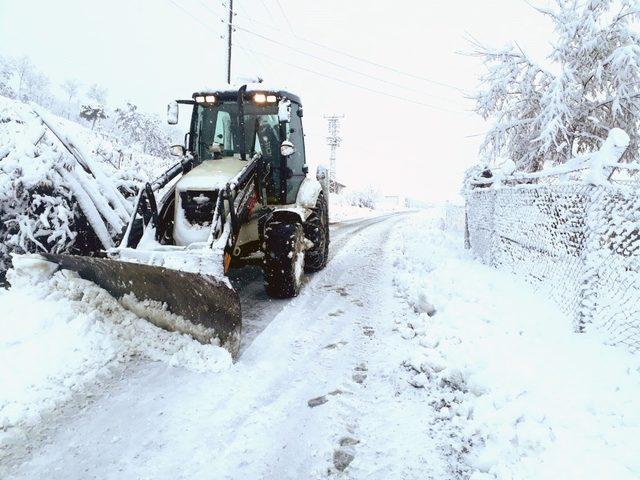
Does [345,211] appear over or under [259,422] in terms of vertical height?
over

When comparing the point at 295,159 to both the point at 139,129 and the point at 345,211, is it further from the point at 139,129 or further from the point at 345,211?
the point at 139,129

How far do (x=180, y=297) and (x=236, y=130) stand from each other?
292 cm

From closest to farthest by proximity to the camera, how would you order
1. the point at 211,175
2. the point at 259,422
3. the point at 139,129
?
the point at 259,422 < the point at 211,175 < the point at 139,129

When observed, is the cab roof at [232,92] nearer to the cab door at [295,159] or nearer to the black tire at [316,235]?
the cab door at [295,159]

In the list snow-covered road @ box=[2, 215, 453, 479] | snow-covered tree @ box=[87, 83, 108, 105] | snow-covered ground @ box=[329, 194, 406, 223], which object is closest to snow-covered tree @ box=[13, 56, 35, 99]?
snow-covered tree @ box=[87, 83, 108, 105]

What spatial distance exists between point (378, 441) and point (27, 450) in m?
1.99

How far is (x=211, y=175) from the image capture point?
460 cm

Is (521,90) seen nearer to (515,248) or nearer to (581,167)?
(515,248)

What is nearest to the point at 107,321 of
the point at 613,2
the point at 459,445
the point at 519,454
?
the point at 459,445

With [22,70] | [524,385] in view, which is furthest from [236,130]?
[22,70]

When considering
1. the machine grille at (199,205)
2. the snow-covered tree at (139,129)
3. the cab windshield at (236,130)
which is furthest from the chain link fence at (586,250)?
the snow-covered tree at (139,129)

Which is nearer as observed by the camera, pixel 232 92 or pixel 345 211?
pixel 232 92

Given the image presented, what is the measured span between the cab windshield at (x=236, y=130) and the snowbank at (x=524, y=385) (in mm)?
2955

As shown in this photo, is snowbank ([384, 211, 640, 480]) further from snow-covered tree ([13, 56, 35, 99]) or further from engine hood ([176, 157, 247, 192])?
snow-covered tree ([13, 56, 35, 99])
